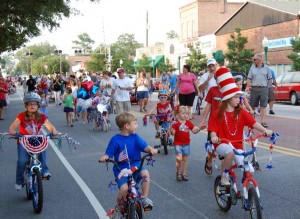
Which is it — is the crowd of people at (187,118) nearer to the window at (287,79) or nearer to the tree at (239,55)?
the window at (287,79)

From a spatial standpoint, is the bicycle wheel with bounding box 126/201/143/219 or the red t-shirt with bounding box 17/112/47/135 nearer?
the bicycle wheel with bounding box 126/201/143/219

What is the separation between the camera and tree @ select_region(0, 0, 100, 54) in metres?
20.8

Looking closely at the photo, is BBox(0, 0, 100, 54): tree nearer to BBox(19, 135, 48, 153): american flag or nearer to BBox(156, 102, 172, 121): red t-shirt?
BBox(156, 102, 172, 121): red t-shirt

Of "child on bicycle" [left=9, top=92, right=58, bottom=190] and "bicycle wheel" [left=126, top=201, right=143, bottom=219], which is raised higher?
"child on bicycle" [left=9, top=92, right=58, bottom=190]


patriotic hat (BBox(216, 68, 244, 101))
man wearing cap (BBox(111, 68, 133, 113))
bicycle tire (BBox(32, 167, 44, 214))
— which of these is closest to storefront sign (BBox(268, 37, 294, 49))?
man wearing cap (BBox(111, 68, 133, 113))

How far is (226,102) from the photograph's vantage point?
604 centimetres

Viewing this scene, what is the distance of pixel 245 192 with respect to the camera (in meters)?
5.37

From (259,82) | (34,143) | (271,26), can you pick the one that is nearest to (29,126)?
(34,143)

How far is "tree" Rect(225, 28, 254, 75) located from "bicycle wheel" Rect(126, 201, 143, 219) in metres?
38.3

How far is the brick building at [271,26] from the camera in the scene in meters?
40.7

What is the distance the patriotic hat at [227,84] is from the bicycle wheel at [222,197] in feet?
3.48

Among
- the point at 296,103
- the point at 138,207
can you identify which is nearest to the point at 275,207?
the point at 138,207

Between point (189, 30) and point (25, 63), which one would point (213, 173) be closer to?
point (189, 30)

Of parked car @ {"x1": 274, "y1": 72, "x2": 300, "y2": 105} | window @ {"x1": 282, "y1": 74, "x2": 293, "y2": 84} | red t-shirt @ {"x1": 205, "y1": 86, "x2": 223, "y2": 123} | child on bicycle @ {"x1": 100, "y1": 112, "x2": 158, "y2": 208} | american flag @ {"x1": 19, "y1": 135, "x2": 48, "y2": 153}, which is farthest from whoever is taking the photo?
window @ {"x1": 282, "y1": 74, "x2": 293, "y2": 84}
